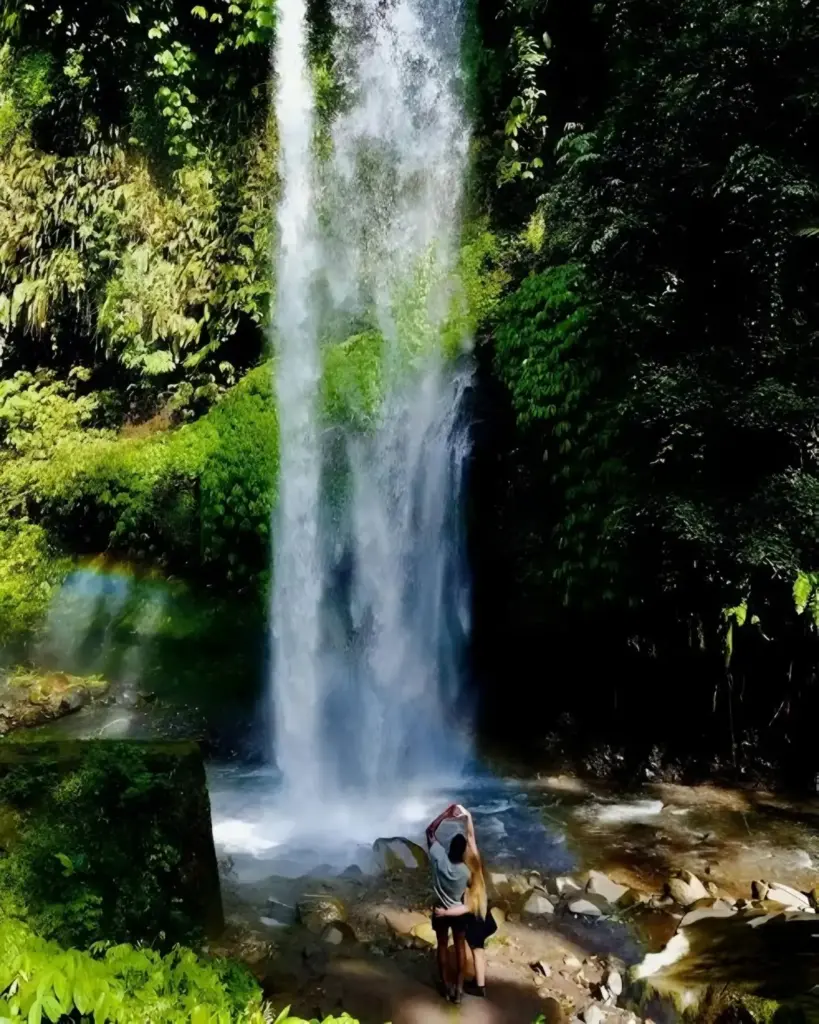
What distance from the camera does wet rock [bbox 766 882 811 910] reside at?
17.9 feet

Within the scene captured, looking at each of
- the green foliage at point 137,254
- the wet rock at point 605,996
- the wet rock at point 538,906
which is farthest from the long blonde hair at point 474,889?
the green foliage at point 137,254

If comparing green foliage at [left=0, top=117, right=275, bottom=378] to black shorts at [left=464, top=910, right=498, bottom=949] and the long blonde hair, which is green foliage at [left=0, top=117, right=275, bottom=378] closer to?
the long blonde hair

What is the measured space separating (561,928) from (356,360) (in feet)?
25.0

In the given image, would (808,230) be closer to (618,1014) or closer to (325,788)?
(618,1014)

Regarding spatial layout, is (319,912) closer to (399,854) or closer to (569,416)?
(399,854)

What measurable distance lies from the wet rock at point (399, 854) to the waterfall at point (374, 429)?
210 cm

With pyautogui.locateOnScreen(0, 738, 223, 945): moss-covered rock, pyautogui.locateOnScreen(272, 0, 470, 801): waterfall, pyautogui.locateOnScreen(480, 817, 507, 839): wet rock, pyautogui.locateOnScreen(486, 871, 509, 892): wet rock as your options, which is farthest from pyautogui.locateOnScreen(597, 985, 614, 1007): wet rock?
pyautogui.locateOnScreen(272, 0, 470, 801): waterfall

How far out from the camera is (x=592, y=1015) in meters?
4.25

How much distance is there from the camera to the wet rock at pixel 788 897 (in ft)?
17.9

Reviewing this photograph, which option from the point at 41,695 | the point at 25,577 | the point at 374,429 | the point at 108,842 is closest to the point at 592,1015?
the point at 108,842

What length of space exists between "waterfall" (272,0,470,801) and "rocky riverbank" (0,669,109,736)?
287 cm

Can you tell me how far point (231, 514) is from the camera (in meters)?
10.8

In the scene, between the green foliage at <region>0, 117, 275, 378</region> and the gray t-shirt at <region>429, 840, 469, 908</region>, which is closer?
the gray t-shirt at <region>429, 840, 469, 908</region>

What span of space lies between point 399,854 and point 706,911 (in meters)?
2.35
